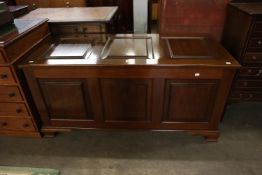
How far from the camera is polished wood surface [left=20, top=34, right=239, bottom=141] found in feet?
4.29

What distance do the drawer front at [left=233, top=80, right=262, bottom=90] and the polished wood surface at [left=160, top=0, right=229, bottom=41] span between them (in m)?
0.47

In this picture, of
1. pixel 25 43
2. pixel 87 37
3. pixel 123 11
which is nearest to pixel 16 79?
pixel 25 43

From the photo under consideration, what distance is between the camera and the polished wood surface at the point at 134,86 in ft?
4.29

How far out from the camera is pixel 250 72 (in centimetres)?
159

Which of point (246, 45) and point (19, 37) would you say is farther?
point (246, 45)

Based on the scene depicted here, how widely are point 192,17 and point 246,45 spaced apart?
0.53 meters

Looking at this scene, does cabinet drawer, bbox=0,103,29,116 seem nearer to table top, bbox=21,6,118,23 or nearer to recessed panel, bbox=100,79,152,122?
recessed panel, bbox=100,79,152,122

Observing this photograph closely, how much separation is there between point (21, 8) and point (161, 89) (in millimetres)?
1770

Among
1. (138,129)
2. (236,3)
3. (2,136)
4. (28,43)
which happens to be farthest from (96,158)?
(236,3)

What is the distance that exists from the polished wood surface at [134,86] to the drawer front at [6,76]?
102 millimetres

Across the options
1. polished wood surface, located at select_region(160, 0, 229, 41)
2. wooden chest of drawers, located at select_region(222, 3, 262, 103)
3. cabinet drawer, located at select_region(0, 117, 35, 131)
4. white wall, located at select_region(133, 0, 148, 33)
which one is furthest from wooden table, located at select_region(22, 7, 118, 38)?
white wall, located at select_region(133, 0, 148, 33)

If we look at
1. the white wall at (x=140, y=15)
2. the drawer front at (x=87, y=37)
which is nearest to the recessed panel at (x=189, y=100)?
the drawer front at (x=87, y=37)

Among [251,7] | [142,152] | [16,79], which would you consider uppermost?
[251,7]

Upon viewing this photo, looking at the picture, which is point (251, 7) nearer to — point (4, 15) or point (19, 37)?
point (19, 37)
